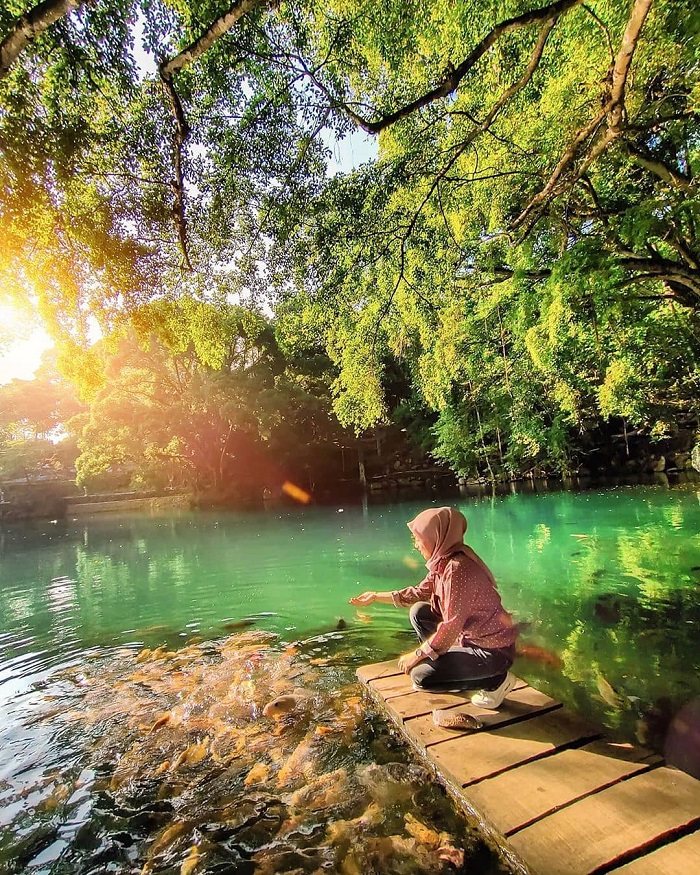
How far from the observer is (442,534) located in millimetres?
3107

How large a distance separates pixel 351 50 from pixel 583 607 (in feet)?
26.1

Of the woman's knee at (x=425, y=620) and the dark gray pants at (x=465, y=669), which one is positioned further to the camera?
Result: the woman's knee at (x=425, y=620)

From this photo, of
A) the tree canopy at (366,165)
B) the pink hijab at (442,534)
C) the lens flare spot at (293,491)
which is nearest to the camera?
the pink hijab at (442,534)

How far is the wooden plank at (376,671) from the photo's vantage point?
393 cm

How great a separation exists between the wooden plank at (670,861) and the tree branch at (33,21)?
5.97 meters

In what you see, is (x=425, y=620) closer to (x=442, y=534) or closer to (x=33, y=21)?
(x=442, y=534)

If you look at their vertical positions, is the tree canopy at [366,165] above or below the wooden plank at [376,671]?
above

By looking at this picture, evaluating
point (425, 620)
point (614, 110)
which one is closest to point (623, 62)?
point (614, 110)

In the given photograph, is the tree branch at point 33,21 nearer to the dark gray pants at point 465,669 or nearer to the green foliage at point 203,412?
the dark gray pants at point 465,669

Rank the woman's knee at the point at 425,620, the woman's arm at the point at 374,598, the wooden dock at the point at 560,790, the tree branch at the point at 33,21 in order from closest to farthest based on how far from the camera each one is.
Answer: the wooden dock at the point at 560,790, the tree branch at the point at 33,21, the woman's knee at the point at 425,620, the woman's arm at the point at 374,598

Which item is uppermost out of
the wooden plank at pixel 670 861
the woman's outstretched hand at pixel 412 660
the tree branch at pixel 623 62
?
the tree branch at pixel 623 62

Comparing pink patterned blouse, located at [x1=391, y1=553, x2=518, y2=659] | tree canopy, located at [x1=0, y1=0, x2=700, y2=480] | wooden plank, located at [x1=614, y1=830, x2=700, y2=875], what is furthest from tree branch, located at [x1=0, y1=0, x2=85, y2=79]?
wooden plank, located at [x1=614, y1=830, x2=700, y2=875]

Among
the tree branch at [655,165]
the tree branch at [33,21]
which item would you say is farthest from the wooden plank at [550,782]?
the tree branch at [655,165]

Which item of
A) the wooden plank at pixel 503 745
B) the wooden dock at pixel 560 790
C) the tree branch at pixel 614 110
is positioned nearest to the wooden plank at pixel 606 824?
the wooden dock at pixel 560 790
